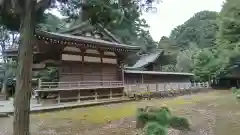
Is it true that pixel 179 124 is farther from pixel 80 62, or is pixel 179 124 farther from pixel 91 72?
pixel 91 72

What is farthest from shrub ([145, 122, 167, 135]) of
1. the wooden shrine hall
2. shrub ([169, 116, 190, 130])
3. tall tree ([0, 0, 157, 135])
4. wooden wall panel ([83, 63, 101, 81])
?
wooden wall panel ([83, 63, 101, 81])

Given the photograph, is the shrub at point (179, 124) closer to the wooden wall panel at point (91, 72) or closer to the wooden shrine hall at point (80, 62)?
the wooden shrine hall at point (80, 62)

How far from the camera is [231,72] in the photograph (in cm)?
3300

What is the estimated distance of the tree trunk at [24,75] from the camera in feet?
15.8

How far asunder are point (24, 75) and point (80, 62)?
11.5 meters

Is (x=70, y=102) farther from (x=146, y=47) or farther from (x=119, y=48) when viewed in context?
(x=146, y=47)

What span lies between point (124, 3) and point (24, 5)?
2366mm

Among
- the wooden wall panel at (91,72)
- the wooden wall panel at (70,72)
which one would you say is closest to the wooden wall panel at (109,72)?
the wooden wall panel at (91,72)

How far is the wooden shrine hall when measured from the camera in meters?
14.4

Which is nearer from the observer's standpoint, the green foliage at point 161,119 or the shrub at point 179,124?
the green foliage at point 161,119

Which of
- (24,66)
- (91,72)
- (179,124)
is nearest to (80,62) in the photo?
(91,72)

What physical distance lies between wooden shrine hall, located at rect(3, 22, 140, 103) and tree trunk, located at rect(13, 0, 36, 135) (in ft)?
26.5

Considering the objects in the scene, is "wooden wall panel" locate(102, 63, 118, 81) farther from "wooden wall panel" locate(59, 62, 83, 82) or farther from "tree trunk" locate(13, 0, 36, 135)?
"tree trunk" locate(13, 0, 36, 135)

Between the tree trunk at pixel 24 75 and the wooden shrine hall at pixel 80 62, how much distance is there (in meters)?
8.08
